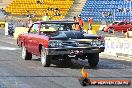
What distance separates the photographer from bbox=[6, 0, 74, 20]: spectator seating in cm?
6800

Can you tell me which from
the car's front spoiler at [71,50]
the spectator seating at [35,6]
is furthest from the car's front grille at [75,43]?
the spectator seating at [35,6]

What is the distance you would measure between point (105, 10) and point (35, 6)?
12301mm

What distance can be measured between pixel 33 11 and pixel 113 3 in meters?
13.4

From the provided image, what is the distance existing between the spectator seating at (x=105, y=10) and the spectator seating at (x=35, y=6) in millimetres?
3642

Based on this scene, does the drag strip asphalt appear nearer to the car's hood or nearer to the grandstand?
the car's hood

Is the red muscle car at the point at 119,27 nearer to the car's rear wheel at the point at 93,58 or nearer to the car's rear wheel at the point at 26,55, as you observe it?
the car's rear wheel at the point at 26,55

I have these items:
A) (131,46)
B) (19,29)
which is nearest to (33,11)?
(19,29)

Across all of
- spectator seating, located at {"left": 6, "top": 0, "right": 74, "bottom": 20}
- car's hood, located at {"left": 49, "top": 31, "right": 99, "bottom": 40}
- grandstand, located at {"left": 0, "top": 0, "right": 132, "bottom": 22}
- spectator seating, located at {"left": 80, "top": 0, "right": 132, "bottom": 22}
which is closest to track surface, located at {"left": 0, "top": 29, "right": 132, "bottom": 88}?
car's hood, located at {"left": 49, "top": 31, "right": 99, "bottom": 40}

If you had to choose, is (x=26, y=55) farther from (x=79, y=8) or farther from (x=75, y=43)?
(x=79, y=8)

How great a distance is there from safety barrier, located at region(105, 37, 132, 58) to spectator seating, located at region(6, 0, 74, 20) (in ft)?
151

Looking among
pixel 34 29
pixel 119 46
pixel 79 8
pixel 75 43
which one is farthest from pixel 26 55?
pixel 79 8

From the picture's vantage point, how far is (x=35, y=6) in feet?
230

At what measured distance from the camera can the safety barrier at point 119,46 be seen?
19145 millimetres

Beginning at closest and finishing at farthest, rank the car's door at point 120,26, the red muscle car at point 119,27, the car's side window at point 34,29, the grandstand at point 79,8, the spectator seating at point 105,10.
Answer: the car's side window at point 34,29
the red muscle car at point 119,27
the car's door at point 120,26
the spectator seating at point 105,10
the grandstand at point 79,8
